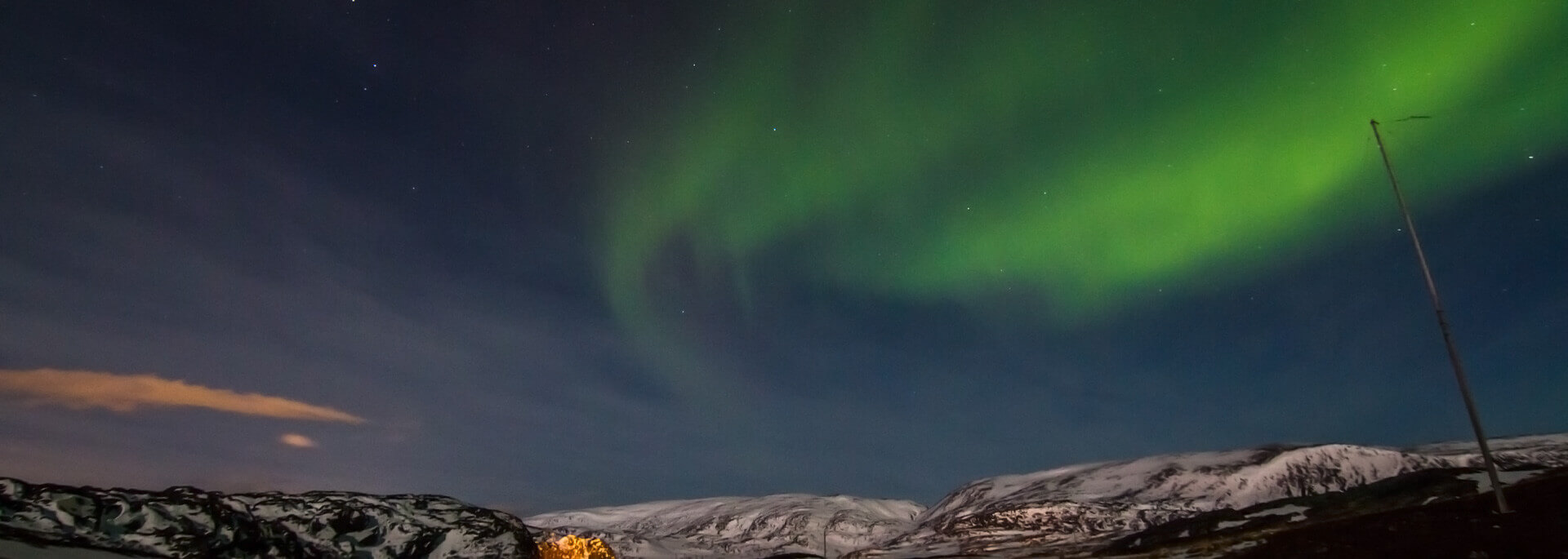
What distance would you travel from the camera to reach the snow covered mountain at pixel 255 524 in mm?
30109

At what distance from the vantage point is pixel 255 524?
3984 cm

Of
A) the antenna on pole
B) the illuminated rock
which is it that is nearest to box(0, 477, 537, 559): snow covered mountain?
the illuminated rock

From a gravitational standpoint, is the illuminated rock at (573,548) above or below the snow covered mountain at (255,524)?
below

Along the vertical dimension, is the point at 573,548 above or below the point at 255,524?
below

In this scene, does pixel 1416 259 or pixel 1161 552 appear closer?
pixel 1416 259

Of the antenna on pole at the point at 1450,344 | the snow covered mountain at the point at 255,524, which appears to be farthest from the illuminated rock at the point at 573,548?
the antenna on pole at the point at 1450,344

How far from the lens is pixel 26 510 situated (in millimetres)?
29406

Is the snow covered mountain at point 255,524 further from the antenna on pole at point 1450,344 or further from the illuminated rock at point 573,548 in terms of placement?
the antenna on pole at point 1450,344

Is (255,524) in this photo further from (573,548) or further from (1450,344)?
(1450,344)

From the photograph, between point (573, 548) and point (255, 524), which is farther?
point (573, 548)

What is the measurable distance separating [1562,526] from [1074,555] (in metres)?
80.0

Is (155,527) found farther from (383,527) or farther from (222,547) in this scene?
(383,527)

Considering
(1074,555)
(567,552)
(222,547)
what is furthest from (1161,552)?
(222,547)

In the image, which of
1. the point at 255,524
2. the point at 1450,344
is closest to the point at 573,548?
the point at 255,524
